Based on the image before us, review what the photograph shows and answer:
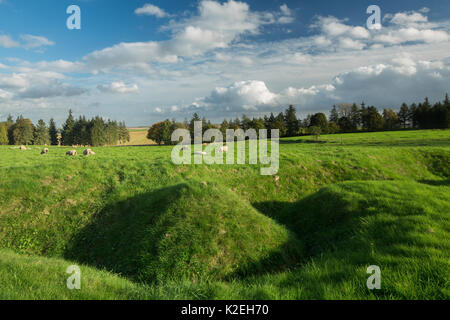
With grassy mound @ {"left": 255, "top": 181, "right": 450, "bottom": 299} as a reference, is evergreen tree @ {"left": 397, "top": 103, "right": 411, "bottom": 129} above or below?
above

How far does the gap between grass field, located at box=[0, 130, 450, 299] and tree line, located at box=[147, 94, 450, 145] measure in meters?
76.3

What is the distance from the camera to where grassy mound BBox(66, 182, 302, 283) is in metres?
7.10

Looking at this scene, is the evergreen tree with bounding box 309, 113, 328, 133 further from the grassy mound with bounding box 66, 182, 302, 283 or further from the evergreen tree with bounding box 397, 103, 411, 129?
the grassy mound with bounding box 66, 182, 302, 283

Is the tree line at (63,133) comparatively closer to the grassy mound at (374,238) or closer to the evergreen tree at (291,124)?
the evergreen tree at (291,124)

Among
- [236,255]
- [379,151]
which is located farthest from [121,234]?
[379,151]

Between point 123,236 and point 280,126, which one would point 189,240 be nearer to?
point 123,236

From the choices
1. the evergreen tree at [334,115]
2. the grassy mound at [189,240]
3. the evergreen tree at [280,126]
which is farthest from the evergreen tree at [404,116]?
the grassy mound at [189,240]

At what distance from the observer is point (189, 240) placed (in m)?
7.70

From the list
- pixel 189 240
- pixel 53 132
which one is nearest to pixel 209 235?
pixel 189 240

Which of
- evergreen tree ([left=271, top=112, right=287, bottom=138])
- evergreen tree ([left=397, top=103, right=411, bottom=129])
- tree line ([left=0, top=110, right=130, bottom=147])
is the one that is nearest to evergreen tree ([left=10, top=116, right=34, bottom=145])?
tree line ([left=0, top=110, right=130, bottom=147])

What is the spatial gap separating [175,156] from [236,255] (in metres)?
12.9

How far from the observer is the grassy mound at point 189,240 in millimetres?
7098
